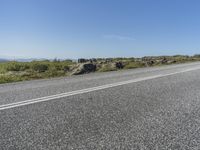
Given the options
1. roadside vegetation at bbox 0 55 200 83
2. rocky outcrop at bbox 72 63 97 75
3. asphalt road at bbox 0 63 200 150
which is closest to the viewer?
asphalt road at bbox 0 63 200 150

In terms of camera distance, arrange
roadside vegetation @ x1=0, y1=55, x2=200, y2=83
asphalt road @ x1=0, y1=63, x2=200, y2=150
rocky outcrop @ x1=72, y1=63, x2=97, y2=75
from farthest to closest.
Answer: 1. rocky outcrop @ x1=72, y1=63, x2=97, y2=75
2. roadside vegetation @ x1=0, y1=55, x2=200, y2=83
3. asphalt road @ x1=0, y1=63, x2=200, y2=150

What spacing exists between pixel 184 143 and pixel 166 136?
1.02ft

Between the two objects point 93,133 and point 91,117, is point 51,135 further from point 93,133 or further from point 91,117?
point 91,117

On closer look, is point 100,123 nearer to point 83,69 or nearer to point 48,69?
point 83,69

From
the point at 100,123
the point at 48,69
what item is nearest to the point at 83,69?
the point at 48,69

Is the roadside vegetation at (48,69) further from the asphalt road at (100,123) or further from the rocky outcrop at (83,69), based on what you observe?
the asphalt road at (100,123)

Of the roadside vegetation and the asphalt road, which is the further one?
the roadside vegetation

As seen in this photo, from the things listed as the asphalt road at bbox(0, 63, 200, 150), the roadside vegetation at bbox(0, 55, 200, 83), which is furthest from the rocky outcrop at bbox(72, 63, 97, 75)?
the asphalt road at bbox(0, 63, 200, 150)

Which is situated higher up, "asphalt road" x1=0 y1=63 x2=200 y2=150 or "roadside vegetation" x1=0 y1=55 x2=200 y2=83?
"asphalt road" x1=0 y1=63 x2=200 y2=150

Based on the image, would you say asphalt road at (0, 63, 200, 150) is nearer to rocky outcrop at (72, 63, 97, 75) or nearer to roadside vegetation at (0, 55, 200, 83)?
roadside vegetation at (0, 55, 200, 83)

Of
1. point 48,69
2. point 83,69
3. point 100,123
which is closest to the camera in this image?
point 100,123

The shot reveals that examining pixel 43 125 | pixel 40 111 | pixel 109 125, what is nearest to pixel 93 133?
pixel 109 125

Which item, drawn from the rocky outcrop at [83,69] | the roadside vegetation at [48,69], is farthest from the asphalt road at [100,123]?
the rocky outcrop at [83,69]

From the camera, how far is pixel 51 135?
3.65 m
